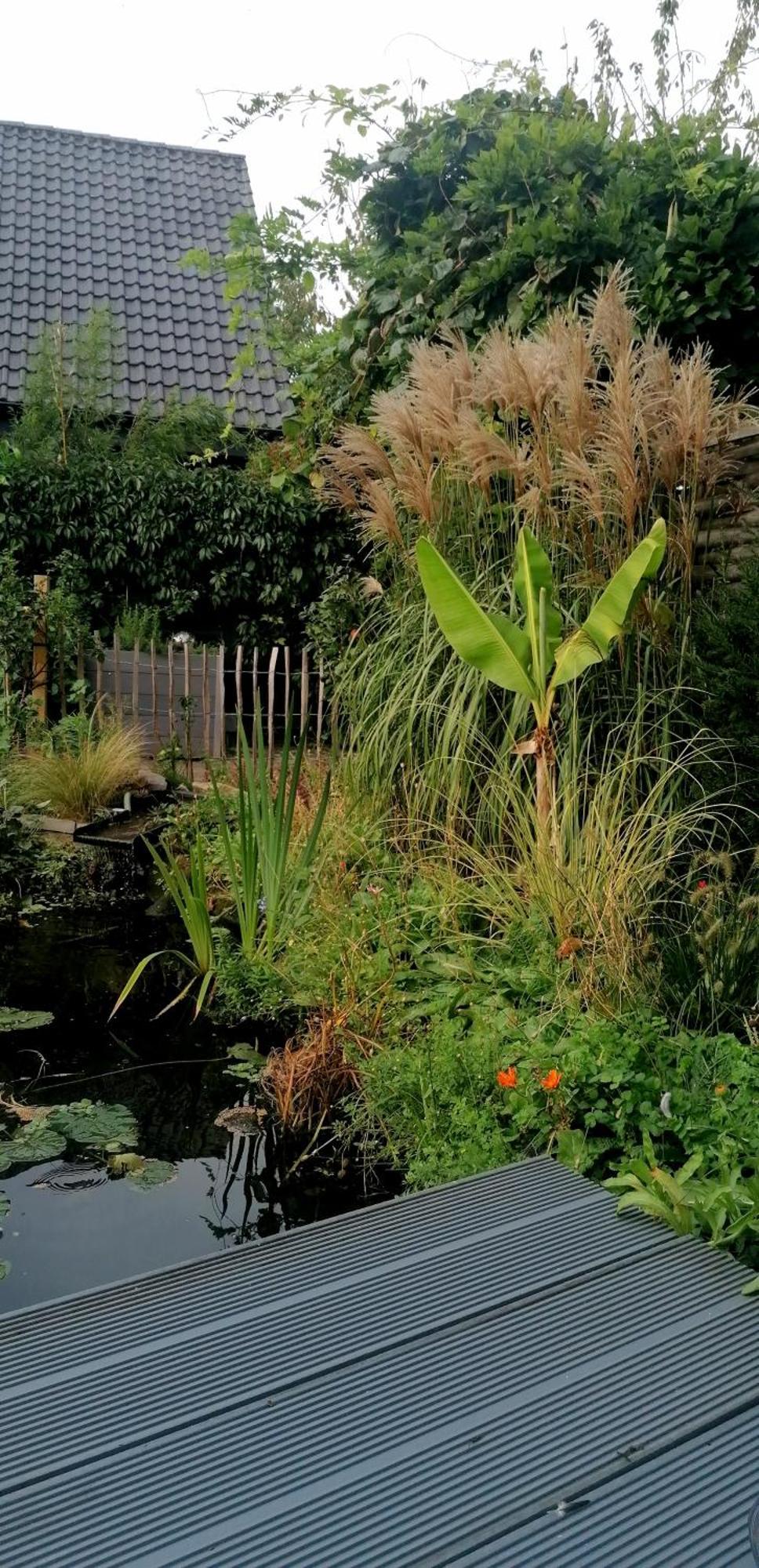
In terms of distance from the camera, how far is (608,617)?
3.96 meters

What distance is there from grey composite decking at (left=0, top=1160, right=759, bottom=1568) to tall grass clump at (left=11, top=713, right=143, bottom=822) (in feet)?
15.6

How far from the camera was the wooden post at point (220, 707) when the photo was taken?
8.27m

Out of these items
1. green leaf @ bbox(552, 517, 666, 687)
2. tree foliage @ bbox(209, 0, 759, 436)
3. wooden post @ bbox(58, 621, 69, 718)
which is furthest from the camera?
wooden post @ bbox(58, 621, 69, 718)

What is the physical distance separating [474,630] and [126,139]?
14979 millimetres

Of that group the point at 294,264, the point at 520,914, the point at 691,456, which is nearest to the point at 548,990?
the point at 520,914

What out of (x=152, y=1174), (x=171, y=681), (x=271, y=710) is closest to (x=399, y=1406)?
(x=152, y=1174)

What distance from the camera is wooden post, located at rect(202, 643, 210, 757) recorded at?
28.8 feet

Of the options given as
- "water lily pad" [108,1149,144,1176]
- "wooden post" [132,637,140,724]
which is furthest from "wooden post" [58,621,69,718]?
"water lily pad" [108,1149,144,1176]

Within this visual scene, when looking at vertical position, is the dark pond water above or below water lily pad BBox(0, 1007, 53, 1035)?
below

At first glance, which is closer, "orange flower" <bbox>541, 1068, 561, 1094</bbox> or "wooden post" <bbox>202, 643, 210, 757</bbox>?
"orange flower" <bbox>541, 1068, 561, 1094</bbox>

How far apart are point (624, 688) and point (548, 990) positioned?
4.99ft

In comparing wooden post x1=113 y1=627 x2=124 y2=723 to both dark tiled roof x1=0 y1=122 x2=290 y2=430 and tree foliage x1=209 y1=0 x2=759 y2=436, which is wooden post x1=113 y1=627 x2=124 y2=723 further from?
dark tiled roof x1=0 y1=122 x2=290 y2=430

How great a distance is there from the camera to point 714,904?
A: 329 cm

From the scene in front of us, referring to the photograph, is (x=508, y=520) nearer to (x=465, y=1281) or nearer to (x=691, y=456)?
(x=691, y=456)
